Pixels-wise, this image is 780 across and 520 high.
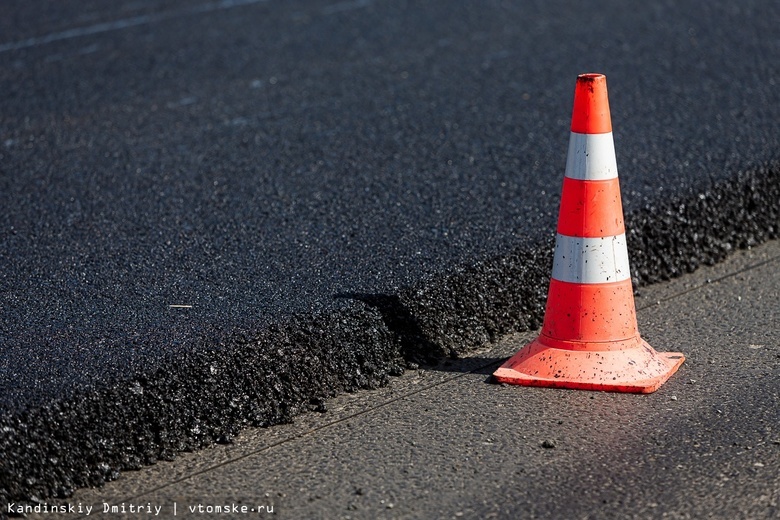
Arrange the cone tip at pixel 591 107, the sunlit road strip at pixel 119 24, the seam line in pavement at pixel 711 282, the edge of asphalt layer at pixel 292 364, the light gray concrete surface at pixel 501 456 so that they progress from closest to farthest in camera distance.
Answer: the light gray concrete surface at pixel 501 456 < the edge of asphalt layer at pixel 292 364 < the cone tip at pixel 591 107 < the seam line in pavement at pixel 711 282 < the sunlit road strip at pixel 119 24

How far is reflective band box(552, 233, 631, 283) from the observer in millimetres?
3525

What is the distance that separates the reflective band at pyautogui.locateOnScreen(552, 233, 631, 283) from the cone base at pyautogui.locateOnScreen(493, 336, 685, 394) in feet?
0.75

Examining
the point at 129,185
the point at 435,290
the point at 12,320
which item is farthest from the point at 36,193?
the point at 435,290

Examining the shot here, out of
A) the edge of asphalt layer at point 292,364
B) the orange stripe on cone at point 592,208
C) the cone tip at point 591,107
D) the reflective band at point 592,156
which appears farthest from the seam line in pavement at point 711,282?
the cone tip at point 591,107

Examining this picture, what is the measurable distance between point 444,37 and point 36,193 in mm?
3772

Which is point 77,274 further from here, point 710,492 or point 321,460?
point 710,492

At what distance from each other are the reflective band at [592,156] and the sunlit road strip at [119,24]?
18.5 ft

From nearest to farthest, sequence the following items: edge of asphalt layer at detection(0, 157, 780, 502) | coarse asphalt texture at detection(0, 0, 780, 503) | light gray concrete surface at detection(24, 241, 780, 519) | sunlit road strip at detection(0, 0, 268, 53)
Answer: light gray concrete surface at detection(24, 241, 780, 519) → edge of asphalt layer at detection(0, 157, 780, 502) → coarse asphalt texture at detection(0, 0, 780, 503) → sunlit road strip at detection(0, 0, 268, 53)

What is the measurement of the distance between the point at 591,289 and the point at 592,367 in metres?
0.26

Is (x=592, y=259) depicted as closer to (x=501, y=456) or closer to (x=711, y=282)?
(x=501, y=456)

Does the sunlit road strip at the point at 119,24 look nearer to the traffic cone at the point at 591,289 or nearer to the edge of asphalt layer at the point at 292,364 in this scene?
the edge of asphalt layer at the point at 292,364

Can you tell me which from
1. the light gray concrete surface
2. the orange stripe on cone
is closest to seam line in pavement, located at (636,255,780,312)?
the light gray concrete surface

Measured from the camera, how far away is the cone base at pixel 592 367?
3.49 metres

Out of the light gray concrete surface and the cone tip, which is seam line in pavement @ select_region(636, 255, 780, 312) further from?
the cone tip
